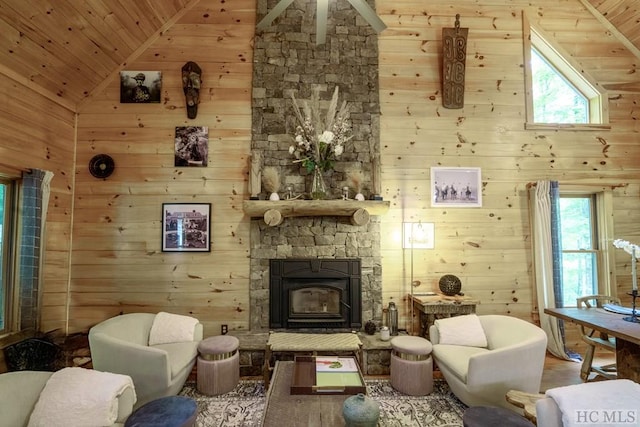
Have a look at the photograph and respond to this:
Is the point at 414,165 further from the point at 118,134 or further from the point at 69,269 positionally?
the point at 69,269

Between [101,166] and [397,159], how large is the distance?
145 inches

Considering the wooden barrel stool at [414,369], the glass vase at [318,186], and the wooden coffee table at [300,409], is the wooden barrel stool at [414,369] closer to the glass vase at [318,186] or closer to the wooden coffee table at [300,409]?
the wooden coffee table at [300,409]

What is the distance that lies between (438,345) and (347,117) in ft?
9.16

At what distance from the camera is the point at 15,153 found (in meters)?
3.46

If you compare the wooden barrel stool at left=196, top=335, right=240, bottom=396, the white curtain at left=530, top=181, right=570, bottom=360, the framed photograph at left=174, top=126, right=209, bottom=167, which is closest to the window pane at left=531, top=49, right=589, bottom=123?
the white curtain at left=530, top=181, right=570, bottom=360

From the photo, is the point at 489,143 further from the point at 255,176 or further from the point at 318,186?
the point at 255,176

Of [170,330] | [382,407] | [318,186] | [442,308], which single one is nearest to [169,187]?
[170,330]

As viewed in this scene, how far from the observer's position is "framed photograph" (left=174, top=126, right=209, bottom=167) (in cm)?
434

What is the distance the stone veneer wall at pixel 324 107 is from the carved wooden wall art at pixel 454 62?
0.88 m

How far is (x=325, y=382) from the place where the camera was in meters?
2.45

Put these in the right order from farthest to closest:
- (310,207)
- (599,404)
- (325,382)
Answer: (310,207), (325,382), (599,404)

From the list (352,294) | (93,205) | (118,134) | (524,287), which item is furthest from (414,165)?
(93,205)

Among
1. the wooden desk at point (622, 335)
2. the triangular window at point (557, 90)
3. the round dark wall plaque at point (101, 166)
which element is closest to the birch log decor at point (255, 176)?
the round dark wall plaque at point (101, 166)

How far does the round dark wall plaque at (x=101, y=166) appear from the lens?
429 cm
